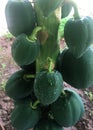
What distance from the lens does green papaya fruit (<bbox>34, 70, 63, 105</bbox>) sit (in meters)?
0.78

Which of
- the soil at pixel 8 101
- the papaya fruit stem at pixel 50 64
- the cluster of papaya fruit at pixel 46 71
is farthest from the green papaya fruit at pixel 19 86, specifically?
the soil at pixel 8 101

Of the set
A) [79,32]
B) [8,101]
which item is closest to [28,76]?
[79,32]

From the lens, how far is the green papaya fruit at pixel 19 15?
0.74 m

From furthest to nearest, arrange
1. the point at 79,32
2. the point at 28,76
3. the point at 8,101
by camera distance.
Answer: the point at 8,101
the point at 28,76
the point at 79,32

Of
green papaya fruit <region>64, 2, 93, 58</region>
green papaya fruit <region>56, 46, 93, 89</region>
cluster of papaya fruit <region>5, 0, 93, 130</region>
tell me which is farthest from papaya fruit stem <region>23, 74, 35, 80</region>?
green papaya fruit <region>64, 2, 93, 58</region>

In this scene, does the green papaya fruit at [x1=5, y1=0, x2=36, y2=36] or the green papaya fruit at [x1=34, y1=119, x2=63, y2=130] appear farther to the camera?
the green papaya fruit at [x1=34, y1=119, x2=63, y2=130]

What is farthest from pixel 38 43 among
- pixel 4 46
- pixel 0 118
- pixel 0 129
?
pixel 4 46

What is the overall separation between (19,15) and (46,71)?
0.51ft

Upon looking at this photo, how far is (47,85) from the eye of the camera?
2.58 ft

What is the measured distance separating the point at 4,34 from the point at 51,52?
1.55m

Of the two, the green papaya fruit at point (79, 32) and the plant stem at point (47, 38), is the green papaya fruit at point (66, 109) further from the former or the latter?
the green papaya fruit at point (79, 32)

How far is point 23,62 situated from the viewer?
76cm

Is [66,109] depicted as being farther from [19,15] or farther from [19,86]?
[19,15]

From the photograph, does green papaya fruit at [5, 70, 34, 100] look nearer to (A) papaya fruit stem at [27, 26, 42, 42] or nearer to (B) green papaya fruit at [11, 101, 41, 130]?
(B) green papaya fruit at [11, 101, 41, 130]
